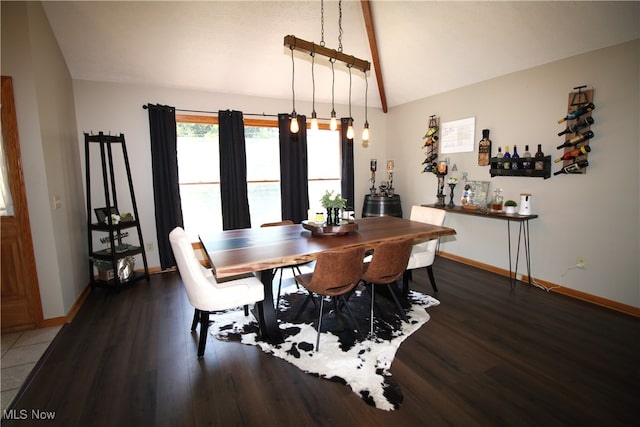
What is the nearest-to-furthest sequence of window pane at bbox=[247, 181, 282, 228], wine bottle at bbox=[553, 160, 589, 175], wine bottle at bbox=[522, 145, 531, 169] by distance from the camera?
wine bottle at bbox=[553, 160, 589, 175] < wine bottle at bbox=[522, 145, 531, 169] < window pane at bbox=[247, 181, 282, 228]

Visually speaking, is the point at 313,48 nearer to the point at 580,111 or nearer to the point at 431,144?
the point at 580,111

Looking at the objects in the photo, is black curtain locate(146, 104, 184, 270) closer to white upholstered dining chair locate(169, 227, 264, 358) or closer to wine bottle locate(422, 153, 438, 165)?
white upholstered dining chair locate(169, 227, 264, 358)

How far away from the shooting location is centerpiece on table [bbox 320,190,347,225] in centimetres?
283

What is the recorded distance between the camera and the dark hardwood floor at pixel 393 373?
1705 millimetres

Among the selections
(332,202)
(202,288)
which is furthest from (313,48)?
(202,288)

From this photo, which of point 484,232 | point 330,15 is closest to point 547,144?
point 484,232

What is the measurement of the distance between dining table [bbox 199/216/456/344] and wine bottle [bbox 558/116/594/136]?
157 centimetres

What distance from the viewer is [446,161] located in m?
4.55

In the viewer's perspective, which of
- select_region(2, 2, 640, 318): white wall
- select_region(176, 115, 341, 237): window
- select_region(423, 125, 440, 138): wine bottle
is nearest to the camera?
select_region(2, 2, 640, 318): white wall

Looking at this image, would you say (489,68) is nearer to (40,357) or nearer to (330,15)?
(330,15)

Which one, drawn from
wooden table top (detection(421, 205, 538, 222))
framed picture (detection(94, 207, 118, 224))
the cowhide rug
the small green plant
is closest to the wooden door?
framed picture (detection(94, 207, 118, 224))

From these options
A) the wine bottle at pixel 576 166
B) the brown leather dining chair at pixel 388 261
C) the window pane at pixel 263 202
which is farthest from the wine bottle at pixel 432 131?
the brown leather dining chair at pixel 388 261

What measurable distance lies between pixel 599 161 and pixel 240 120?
13.7 ft

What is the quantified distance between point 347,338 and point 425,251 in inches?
51.1
